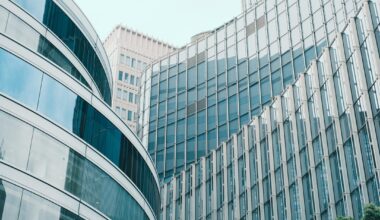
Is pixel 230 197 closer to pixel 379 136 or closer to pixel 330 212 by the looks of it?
pixel 330 212

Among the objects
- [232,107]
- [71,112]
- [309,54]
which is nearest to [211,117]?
[232,107]

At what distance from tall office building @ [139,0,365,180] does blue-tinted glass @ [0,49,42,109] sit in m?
35.3

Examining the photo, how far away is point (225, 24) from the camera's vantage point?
70.3 meters

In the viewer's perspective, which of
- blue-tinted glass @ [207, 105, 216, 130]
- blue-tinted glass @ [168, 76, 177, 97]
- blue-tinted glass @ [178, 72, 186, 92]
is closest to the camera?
blue-tinted glass @ [207, 105, 216, 130]

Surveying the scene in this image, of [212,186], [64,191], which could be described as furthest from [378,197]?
[212,186]

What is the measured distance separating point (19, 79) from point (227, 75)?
43.3 metres

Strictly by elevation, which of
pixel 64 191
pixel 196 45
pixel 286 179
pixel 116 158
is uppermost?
pixel 196 45

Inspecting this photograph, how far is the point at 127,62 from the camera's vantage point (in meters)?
106

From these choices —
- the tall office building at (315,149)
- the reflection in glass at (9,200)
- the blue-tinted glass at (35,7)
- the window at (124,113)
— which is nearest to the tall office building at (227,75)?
the tall office building at (315,149)

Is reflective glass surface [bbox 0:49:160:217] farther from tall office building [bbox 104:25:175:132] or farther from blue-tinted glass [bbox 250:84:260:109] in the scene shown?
tall office building [bbox 104:25:175:132]

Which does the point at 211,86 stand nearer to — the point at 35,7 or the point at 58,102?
the point at 35,7

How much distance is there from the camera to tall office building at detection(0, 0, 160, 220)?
23.5 m

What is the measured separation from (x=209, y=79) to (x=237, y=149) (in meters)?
19.3

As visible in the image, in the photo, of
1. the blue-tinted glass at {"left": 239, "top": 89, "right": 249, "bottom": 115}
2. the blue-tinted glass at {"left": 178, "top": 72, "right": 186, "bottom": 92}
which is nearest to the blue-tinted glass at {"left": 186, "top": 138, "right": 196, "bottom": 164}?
the blue-tinted glass at {"left": 239, "top": 89, "right": 249, "bottom": 115}
